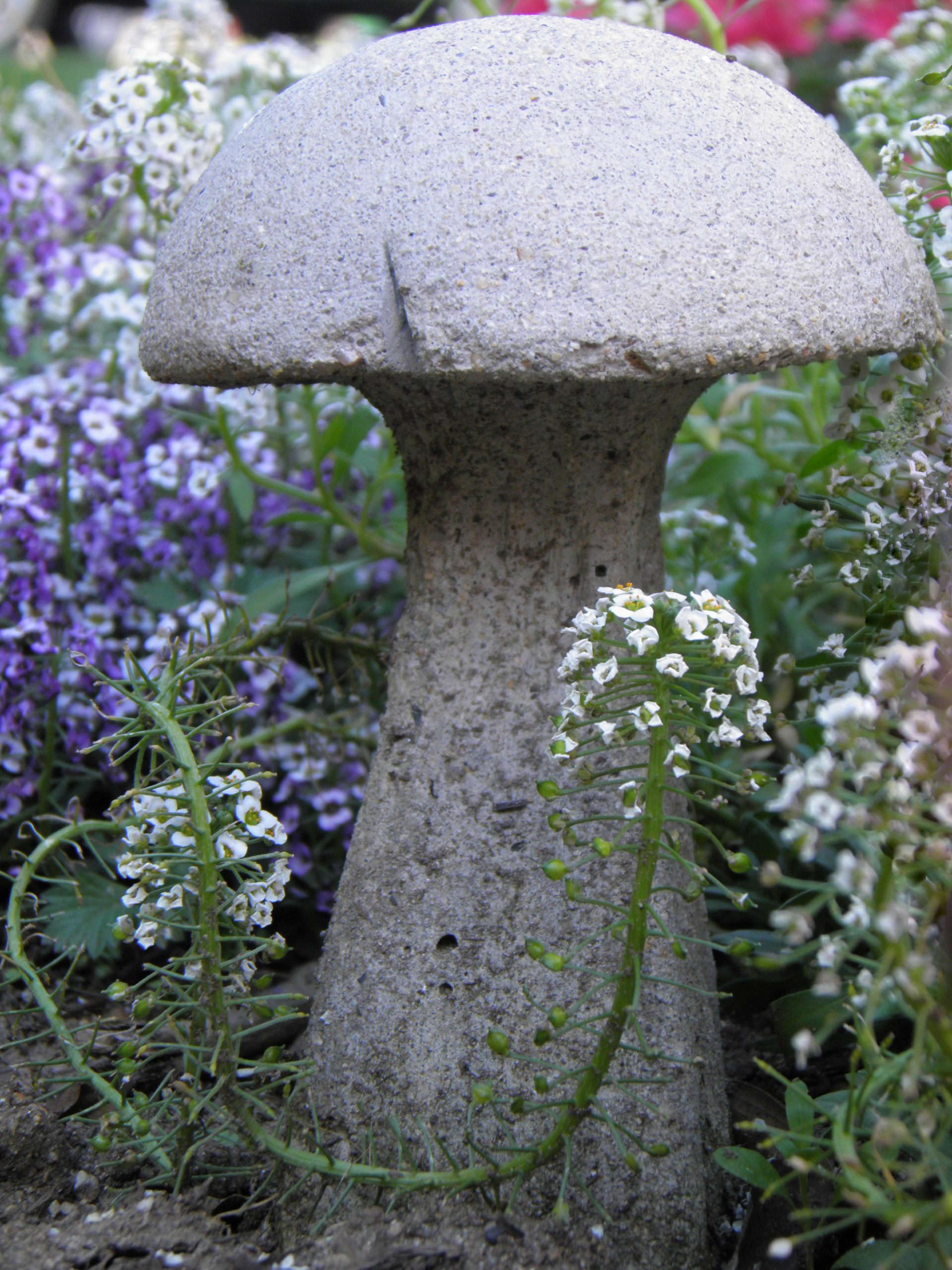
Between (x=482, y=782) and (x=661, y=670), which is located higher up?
(x=661, y=670)

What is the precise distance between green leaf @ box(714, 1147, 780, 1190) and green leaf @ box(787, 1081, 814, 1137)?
6cm

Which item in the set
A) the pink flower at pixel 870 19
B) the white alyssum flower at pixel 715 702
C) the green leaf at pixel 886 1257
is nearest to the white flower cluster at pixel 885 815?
the white alyssum flower at pixel 715 702

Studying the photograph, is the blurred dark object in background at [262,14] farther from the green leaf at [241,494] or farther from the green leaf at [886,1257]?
the green leaf at [886,1257]

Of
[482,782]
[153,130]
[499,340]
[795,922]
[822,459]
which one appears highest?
[153,130]

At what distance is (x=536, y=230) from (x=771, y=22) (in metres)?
5.37

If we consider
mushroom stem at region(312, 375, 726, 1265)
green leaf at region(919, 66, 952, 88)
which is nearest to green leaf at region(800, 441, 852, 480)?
mushroom stem at region(312, 375, 726, 1265)

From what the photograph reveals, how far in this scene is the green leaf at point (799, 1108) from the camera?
1.09 m

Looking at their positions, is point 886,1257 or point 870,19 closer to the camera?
point 886,1257

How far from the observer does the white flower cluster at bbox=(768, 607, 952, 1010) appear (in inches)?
33.4

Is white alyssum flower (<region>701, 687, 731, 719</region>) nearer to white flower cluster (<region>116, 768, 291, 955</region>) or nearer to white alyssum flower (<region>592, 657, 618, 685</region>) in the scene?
white alyssum flower (<region>592, 657, 618, 685</region>)

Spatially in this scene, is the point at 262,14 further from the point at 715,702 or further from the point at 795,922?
the point at 795,922

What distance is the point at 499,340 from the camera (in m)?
1.11

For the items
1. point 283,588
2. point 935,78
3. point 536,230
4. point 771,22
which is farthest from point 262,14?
point 536,230

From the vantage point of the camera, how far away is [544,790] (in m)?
1.12
